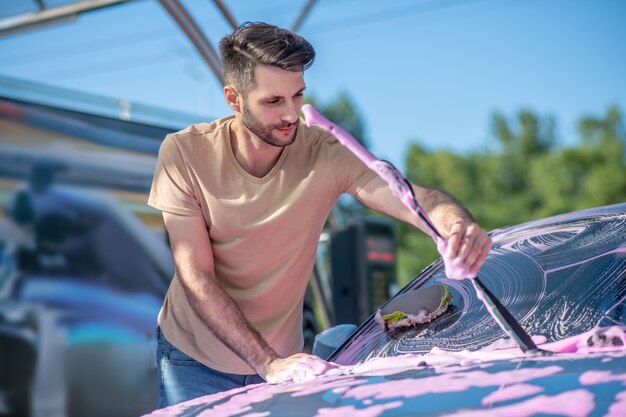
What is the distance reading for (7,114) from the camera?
4824 mm

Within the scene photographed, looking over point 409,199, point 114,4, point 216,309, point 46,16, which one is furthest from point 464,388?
point 46,16

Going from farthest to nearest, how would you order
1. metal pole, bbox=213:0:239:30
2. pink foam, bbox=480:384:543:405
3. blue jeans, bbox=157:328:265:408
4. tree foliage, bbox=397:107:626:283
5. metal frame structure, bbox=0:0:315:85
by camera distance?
tree foliage, bbox=397:107:626:283 → metal pole, bbox=213:0:239:30 → metal frame structure, bbox=0:0:315:85 → blue jeans, bbox=157:328:265:408 → pink foam, bbox=480:384:543:405

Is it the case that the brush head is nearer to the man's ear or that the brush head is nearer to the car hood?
the car hood

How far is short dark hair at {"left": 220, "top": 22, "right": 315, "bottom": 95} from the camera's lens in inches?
102

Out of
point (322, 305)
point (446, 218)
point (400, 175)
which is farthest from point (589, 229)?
point (322, 305)

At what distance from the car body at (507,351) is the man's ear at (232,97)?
0.79 metres

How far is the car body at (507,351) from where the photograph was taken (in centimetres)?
160

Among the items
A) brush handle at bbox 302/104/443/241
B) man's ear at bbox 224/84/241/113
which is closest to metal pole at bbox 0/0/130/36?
man's ear at bbox 224/84/241/113

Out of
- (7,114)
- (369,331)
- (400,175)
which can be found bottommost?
(369,331)

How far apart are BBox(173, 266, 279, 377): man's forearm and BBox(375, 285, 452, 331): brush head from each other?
0.50 m

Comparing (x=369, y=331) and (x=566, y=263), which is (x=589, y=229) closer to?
(x=566, y=263)

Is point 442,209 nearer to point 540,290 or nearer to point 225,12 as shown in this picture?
point 540,290

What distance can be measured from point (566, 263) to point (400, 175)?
711mm

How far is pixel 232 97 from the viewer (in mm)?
2777
